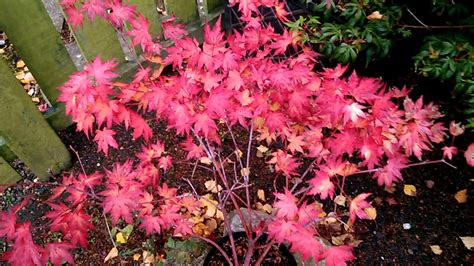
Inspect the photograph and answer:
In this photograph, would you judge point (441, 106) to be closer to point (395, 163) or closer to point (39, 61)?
point (395, 163)

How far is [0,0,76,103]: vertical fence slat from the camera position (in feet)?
A: 6.78

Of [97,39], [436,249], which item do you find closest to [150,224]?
[97,39]

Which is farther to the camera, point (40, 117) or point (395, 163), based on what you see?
point (40, 117)

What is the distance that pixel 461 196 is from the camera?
262 cm

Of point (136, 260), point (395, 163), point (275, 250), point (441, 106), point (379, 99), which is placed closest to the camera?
point (379, 99)

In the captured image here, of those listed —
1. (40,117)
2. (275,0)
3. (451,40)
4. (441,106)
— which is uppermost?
(275,0)

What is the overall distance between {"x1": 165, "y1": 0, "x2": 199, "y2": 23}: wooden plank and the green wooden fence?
11 millimetres

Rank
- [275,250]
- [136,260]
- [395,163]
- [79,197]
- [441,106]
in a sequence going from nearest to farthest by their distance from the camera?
[79,197], [395,163], [275,250], [136,260], [441,106]

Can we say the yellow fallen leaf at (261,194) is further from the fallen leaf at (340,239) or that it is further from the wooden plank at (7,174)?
the wooden plank at (7,174)

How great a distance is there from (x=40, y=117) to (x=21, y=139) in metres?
0.20

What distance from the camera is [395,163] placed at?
1.88 metres

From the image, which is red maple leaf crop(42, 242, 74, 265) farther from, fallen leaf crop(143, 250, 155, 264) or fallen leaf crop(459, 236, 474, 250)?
fallen leaf crop(459, 236, 474, 250)

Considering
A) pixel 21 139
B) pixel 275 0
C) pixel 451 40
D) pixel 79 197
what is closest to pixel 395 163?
pixel 451 40

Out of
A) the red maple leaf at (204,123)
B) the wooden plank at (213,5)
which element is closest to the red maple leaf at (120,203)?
the red maple leaf at (204,123)
